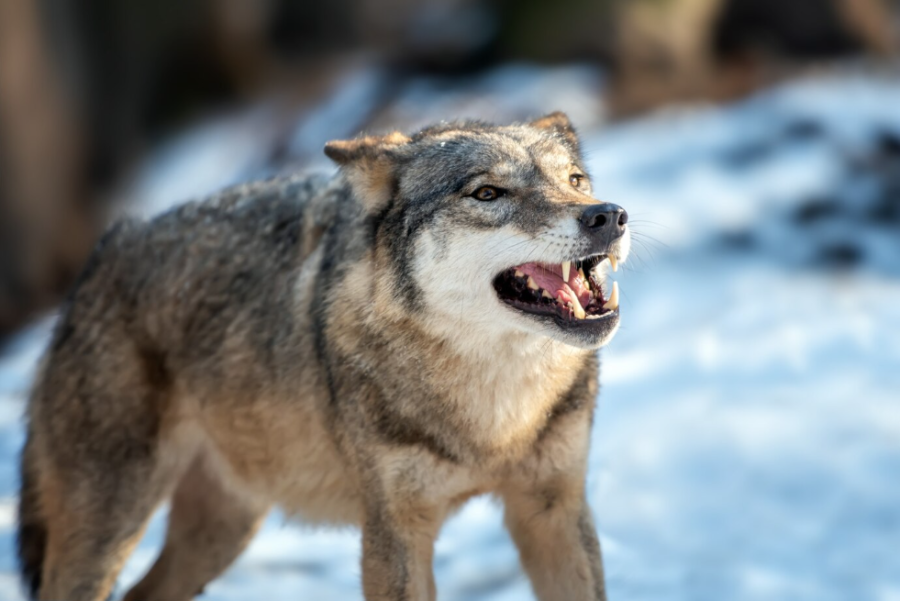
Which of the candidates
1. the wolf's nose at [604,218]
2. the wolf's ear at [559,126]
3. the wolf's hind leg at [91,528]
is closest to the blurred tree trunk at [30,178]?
the wolf's hind leg at [91,528]

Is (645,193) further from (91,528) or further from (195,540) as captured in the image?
(91,528)

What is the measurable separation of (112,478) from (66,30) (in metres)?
8.51

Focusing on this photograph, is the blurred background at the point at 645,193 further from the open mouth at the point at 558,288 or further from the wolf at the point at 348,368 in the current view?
the open mouth at the point at 558,288

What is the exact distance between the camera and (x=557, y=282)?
3.41m

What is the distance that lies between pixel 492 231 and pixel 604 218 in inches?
15.2

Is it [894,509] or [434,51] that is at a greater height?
[434,51]

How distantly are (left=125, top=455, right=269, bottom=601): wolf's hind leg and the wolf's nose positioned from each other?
2.15 meters

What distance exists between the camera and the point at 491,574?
523cm

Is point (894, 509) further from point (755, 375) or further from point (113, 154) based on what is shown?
point (113, 154)

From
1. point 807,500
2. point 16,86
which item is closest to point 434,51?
point 16,86

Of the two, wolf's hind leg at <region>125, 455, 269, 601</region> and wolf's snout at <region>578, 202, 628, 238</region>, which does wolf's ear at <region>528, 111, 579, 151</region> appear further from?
wolf's hind leg at <region>125, 455, 269, 601</region>

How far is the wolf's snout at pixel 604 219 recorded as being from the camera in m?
3.20

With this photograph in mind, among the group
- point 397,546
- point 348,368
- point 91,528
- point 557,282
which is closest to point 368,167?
point 348,368

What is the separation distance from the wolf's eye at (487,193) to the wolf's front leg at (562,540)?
0.96 m
